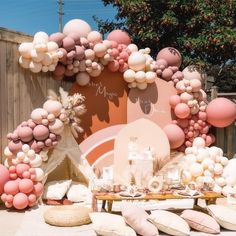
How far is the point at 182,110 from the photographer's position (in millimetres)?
7402

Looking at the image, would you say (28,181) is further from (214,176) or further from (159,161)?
(214,176)

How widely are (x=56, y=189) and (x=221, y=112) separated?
3254 mm

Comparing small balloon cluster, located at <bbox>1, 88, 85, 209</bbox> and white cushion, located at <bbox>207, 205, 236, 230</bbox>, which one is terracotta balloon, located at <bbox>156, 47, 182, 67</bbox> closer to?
small balloon cluster, located at <bbox>1, 88, 85, 209</bbox>

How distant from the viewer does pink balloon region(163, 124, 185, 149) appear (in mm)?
7375

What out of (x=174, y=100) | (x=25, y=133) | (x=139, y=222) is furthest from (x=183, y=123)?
(x=139, y=222)

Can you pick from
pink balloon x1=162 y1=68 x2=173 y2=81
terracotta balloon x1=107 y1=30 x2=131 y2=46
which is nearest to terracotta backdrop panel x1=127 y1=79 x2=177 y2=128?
pink balloon x1=162 y1=68 x2=173 y2=81

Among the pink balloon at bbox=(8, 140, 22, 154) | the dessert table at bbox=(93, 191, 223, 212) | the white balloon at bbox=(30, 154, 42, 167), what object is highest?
the pink balloon at bbox=(8, 140, 22, 154)

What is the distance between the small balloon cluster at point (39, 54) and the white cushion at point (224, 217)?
3.21 metres

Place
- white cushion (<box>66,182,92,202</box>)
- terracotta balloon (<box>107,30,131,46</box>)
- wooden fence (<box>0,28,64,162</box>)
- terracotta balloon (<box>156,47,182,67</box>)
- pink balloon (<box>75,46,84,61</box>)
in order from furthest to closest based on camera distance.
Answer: terracotta balloon (<box>156,47,182,67</box>) → terracotta balloon (<box>107,30,131,46</box>) → pink balloon (<box>75,46,84,61</box>) → white cushion (<box>66,182,92,202</box>) → wooden fence (<box>0,28,64,162</box>)

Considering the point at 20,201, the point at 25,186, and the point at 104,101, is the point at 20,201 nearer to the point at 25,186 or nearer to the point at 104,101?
the point at 25,186

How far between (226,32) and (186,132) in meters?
2.22

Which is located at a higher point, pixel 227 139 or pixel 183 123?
pixel 183 123

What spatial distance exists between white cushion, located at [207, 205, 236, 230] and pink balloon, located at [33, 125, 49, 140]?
2561 mm

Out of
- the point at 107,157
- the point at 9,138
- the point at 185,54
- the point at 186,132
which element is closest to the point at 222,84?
the point at 185,54
